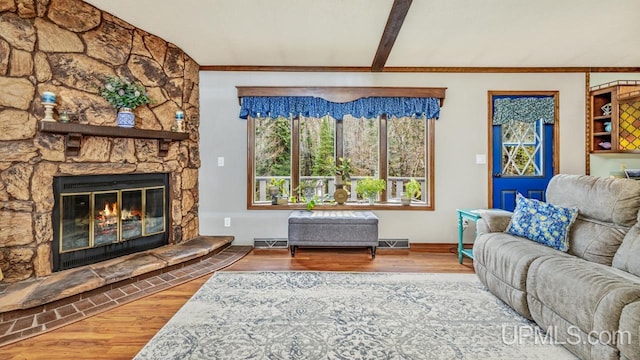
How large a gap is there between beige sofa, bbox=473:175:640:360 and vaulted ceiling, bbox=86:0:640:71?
1630mm

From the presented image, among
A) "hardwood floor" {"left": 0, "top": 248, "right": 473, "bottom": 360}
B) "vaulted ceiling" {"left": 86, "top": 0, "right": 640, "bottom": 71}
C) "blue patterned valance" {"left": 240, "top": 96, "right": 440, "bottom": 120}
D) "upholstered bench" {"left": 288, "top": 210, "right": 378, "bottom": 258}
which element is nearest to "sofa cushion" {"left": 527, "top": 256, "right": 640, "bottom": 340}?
"hardwood floor" {"left": 0, "top": 248, "right": 473, "bottom": 360}

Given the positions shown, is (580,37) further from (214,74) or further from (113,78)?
(113,78)

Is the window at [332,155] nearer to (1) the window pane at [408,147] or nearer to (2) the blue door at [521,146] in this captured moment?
(1) the window pane at [408,147]

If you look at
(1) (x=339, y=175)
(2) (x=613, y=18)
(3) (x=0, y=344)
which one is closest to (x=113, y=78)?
(3) (x=0, y=344)

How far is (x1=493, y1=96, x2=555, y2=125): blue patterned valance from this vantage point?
12.9 feet

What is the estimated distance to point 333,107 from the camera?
401 cm

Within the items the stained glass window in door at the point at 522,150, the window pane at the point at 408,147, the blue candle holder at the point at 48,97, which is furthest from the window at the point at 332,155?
the blue candle holder at the point at 48,97

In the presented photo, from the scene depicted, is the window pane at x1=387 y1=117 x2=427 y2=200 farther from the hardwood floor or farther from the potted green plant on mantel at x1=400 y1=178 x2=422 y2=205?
the hardwood floor

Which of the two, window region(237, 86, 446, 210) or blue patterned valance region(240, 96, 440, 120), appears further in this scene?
window region(237, 86, 446, 210)

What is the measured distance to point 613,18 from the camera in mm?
2818

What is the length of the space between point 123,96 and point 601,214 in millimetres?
4326

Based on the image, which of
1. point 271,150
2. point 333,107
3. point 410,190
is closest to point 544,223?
point 410,190

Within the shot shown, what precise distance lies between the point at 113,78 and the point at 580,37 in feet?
16.2

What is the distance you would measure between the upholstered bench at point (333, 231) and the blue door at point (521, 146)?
5.96 ft
